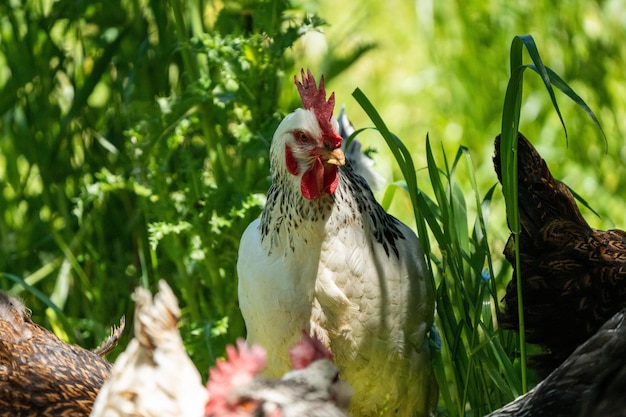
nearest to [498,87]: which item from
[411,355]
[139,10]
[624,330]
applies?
[139,10]

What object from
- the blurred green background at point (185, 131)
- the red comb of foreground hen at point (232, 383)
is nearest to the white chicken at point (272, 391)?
the red comb of foreground hen at point (232, 383)

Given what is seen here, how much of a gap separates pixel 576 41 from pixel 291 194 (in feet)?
10.8

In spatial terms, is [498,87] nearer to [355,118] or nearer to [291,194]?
[355,118]

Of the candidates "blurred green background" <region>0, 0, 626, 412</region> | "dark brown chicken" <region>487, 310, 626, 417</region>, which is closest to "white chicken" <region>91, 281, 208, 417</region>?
"dark brown chicken" <region>487, 310, 626, 417</region>

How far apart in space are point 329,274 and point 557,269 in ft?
2.49

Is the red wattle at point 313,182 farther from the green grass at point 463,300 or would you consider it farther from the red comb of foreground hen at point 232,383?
the red comb of foreground hen at point 232,383

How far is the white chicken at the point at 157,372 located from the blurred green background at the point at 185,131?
128 centimetres

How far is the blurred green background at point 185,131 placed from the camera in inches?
147

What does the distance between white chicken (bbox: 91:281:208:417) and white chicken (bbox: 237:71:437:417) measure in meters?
0.88

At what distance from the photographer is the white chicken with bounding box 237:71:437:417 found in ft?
10.2

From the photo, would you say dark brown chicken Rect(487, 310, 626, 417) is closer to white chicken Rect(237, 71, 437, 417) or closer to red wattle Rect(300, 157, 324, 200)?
white chicken Rect(237, 71, 437, 417)

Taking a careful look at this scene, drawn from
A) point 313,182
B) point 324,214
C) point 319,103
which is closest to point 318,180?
point 313,182

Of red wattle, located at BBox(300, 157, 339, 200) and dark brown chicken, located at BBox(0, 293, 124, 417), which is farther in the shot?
red wattle, located at BBox(300, 157, 339, 200)

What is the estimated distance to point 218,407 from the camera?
7.35 ft
